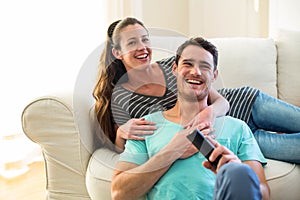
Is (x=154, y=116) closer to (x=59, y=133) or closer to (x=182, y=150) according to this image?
(x=182, y=150)

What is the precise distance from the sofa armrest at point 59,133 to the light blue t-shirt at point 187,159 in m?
0.34

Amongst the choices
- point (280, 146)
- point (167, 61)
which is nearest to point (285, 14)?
point (280, 146)

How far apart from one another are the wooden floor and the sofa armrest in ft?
2.21

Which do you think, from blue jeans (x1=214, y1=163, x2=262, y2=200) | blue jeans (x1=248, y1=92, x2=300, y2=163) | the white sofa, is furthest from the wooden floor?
blue jeans (x1=214, y1=163, x2=262, y2=200)

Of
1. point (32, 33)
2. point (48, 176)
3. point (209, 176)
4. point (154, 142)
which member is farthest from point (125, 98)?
point (32, 33)

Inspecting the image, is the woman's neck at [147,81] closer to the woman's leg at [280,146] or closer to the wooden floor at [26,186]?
the woman's leg at [280,146]

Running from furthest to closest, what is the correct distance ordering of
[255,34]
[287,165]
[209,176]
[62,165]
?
[255,34], [62,165], [287,165], [209,176]

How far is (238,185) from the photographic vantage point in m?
0.89

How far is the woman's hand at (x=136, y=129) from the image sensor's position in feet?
4.20

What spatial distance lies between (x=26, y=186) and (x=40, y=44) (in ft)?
2.72

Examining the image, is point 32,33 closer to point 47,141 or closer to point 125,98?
point 47,141

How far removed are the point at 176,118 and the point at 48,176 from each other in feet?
2.20

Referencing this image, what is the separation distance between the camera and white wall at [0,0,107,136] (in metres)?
2.42

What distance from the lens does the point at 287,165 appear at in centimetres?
152
